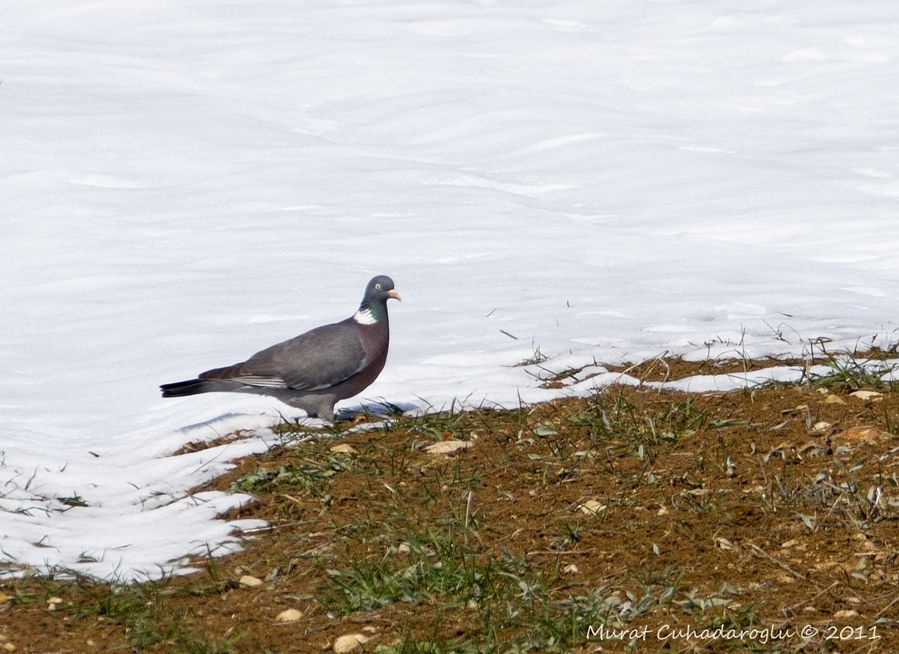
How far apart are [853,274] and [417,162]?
5.84 metres

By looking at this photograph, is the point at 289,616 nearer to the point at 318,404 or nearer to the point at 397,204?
the point at 318,404

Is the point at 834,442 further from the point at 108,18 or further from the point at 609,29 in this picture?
the point at 108,18

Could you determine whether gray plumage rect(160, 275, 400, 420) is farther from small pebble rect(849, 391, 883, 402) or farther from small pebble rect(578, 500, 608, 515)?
small pebble rect(849, 391, 883, 402)

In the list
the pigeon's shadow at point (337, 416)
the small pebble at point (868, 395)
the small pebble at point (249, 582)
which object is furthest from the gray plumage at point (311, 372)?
the small pebble at point (868, 395)

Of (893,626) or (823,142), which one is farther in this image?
(823,142)

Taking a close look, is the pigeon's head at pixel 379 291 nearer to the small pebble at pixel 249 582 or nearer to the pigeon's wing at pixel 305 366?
the pigeon's wing at pixel 305 366

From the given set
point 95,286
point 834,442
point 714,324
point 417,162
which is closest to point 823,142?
point 417,162

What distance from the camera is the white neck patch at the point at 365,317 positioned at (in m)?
7.86

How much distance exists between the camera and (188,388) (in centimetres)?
768

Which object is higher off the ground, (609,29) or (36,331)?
(609,29)

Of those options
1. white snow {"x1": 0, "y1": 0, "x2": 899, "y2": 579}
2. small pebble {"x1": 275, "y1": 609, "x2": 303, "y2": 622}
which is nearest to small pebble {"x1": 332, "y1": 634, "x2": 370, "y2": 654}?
small pebble {"x1": 275, "y1": 609, "x2": 303, "y2": 622}

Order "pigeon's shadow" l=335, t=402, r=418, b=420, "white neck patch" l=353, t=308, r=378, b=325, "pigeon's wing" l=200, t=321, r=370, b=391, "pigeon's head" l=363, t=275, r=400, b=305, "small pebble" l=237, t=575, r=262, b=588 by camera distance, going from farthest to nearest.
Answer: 1. "pigeon's head" l=363, t=275, r=400, b=305
2. "white neck patch" l=353, t=308, r=378, b=325
3. "pigeon's wing" l=200, t=321, r=370, b=391
4. "pigeon's shadow" l=335, t=402, r=418, b=420
5. "small pebble" l=237, t=575, r=262, b=588

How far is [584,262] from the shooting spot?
439 inches

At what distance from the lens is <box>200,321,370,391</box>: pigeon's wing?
755 centimetres
